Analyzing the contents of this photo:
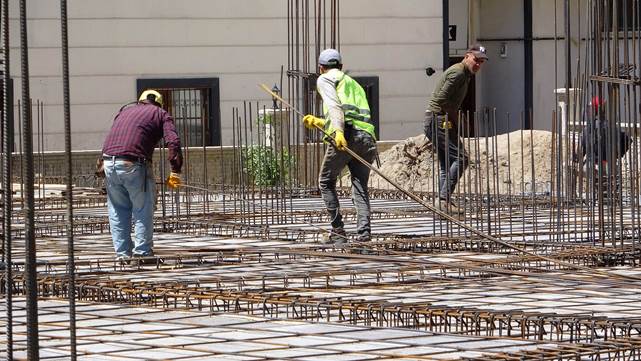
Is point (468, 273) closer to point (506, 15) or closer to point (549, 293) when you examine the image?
point (549, 293)

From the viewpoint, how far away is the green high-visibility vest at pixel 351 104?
438 inches

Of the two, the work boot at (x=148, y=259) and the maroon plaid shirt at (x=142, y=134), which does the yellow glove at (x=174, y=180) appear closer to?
the maroon plaid shirt at (x=142, y=134)

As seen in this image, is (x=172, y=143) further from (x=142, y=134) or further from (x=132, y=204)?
(x=132, y=204)

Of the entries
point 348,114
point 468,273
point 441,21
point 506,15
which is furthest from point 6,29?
point 506,15

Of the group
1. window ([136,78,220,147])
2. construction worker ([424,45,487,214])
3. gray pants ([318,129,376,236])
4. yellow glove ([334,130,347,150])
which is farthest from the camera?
window ([136,78,220,147])

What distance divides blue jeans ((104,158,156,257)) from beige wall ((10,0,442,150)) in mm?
12355

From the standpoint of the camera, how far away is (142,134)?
1046 cm

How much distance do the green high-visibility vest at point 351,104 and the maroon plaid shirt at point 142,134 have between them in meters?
1.32

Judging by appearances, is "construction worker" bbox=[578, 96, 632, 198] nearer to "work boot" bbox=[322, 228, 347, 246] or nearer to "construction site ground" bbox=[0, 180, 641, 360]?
"construction site ground" bbox=[0, 180, 641, 360]

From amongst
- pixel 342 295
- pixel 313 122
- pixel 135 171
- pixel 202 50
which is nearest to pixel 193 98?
pixel 202 50

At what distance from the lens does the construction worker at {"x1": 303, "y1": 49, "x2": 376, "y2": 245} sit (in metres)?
11.1

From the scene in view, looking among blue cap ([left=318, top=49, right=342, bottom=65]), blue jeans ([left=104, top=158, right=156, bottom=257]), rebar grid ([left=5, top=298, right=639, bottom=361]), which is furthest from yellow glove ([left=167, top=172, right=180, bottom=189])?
rebar grid ([left=5, top=298, right=639, bottom=361])

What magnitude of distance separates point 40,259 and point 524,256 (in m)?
3.56

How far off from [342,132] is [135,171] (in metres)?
1.63
